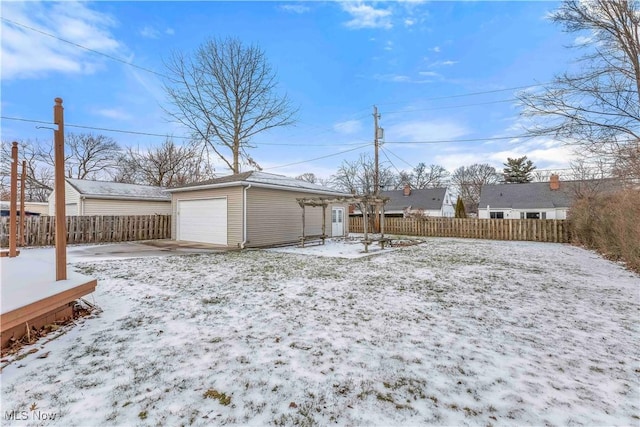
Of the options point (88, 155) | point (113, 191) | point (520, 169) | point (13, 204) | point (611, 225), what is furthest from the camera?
point (520, 169)

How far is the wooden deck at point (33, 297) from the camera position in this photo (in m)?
2.55

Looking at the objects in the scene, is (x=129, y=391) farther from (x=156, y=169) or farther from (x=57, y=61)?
(x=156, y=169)

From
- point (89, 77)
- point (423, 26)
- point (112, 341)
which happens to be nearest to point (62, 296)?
point (112, 341)

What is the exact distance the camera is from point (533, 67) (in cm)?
964


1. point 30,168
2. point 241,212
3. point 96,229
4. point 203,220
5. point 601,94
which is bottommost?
point 96,229

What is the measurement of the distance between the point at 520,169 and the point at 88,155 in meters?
47.6

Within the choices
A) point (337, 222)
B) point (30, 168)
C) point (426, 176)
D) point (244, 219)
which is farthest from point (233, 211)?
point (426, 176)

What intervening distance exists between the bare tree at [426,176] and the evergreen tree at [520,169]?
761 cm

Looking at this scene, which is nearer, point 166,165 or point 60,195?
point 60,195

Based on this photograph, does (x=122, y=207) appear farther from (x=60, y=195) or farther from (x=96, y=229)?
(x=60, y=195)

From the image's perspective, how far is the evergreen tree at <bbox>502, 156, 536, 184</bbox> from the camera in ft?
116

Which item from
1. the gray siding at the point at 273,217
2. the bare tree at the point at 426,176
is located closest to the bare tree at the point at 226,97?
the gray siding at the point at 273,217

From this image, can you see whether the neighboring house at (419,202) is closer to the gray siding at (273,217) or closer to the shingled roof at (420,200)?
the shingled roof at (420,200)

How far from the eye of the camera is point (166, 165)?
78.7 ft
